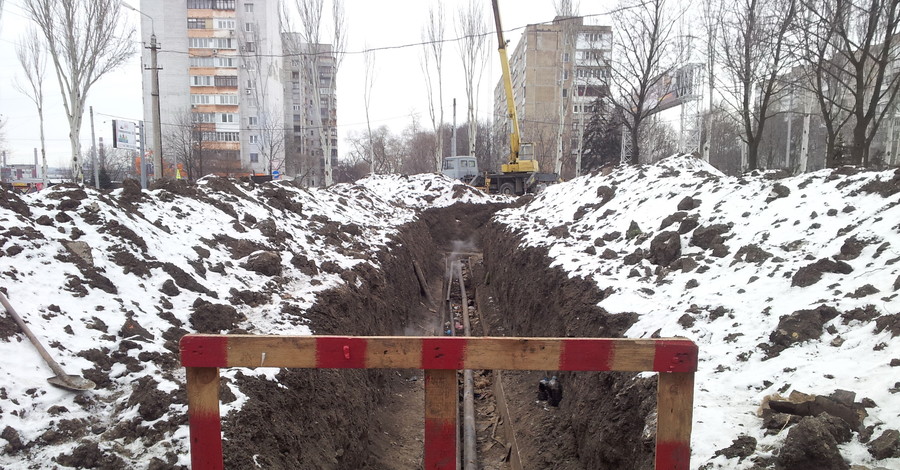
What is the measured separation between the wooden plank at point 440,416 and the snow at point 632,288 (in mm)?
1592

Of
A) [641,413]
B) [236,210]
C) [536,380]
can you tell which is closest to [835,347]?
[641,413]

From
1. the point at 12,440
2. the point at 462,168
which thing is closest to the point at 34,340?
the point at 12,440

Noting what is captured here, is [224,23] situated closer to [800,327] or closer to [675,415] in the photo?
[800,327]

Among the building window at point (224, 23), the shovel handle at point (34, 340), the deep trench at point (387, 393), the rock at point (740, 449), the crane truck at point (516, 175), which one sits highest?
the building window at point (224, 23)

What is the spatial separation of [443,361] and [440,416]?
27 centimetres

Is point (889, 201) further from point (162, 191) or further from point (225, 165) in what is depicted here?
point (225, 165)

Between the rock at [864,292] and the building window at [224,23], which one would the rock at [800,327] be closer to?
the rock at [864,292]

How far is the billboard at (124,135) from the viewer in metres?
22.1

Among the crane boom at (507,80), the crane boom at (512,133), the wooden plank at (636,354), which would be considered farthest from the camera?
the crane boom at (512,133)

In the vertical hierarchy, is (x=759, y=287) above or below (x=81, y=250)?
below

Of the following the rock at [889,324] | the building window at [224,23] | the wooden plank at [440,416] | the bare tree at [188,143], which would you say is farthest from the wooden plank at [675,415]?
the building window at [224,23]

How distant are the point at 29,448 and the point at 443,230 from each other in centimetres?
2020

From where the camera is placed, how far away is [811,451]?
8.36 feet

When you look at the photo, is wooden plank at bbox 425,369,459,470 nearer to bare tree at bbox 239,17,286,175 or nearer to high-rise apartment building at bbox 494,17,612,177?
bare tree at bbox 239,17,286,175
